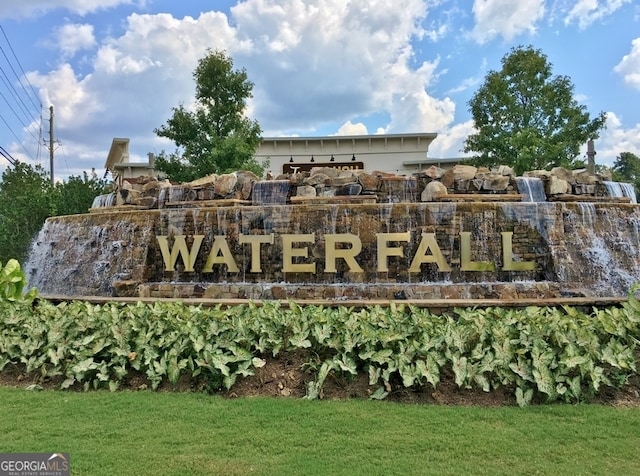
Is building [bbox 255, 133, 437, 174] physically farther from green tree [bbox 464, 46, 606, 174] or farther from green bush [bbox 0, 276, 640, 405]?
green bush [bbox 0, 276, 640, 405]

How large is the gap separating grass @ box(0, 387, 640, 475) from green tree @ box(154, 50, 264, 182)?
1699cm

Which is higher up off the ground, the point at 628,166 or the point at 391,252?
the point at 628,166

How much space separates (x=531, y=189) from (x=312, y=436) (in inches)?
386

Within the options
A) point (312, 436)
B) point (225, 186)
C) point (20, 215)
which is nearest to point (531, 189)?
point (225, 186)

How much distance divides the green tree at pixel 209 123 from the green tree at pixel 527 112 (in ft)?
31.4

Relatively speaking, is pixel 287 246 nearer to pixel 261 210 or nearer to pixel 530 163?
pixel 261 210

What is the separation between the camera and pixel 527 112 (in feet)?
71.6

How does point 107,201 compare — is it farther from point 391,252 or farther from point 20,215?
point 391,252

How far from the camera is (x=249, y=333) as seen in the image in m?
5.08

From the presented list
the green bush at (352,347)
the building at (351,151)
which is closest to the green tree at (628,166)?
the building at (351,151)

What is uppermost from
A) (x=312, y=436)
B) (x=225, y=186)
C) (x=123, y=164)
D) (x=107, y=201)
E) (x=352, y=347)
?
(x=123, y=164)

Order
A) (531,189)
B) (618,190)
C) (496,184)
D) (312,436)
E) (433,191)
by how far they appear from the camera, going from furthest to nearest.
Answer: (618,190)
(531,189)
(496,184)
(433,191)
(312,436)

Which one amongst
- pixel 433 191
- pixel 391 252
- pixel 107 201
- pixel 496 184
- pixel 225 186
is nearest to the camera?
pixel 391 252

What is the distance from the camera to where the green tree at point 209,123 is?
20875mm
